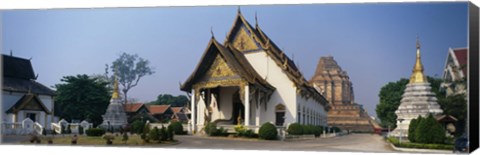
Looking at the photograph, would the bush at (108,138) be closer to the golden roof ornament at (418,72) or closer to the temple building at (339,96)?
the temple building at (339,96)

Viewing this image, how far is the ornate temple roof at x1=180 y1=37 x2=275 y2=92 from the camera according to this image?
18703 mm

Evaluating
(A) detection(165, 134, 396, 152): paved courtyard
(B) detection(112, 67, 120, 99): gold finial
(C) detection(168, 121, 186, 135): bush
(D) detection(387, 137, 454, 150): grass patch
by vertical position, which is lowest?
(A) detection(165, 134, 396, 152): paved courtyard

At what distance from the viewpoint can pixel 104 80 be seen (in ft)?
59.7

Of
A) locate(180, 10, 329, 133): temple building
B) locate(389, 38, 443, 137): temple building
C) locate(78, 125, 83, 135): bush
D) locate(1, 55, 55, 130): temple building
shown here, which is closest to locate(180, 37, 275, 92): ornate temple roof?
locate(180, 10, 329, 133): temple building

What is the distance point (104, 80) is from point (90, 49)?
993 mm

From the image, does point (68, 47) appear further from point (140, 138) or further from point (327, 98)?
point (327, 98)

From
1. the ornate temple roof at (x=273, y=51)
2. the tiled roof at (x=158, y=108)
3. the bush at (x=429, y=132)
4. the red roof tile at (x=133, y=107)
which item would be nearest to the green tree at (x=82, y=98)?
the red roof tile at (x=133, y=107)

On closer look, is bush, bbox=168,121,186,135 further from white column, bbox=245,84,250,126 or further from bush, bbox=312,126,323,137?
bush, bbox=312,126,323,137

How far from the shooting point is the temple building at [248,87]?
19125 mm

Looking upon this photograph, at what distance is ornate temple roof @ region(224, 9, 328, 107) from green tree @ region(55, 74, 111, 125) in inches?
161

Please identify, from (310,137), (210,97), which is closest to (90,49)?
(210,97)

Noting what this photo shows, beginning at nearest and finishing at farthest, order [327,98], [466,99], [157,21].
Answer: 1. [466,99]
2. [157,21]
3. [327,98]

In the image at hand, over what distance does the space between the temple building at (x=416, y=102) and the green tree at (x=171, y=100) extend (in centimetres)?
621

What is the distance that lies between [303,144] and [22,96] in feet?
28.3
